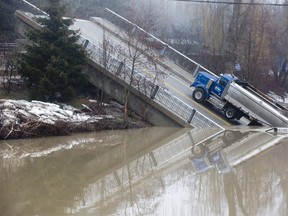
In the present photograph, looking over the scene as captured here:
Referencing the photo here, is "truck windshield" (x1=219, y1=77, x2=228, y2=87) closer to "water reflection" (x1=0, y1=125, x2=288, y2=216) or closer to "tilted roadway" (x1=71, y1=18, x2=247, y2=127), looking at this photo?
"tilted roadway" (x1=71, y1=18, x2=247, y2=127)

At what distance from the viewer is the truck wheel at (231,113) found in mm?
23569

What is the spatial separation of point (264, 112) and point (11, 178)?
49.0 feet

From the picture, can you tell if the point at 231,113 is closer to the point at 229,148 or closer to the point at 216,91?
the point at 216,91

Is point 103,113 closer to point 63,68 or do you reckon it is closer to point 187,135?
point 63,68

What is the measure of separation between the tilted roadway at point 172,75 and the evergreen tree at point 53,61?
322cm

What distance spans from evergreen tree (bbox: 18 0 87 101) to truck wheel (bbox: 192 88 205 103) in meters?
6.25

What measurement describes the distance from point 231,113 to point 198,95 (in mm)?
2059

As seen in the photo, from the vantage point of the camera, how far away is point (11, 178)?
11.5 metres

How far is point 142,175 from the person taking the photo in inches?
483

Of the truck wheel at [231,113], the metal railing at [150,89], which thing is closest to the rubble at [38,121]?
the metal railing at [150,89]

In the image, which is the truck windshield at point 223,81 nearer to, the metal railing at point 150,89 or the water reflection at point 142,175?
the metal railing at point 150,89

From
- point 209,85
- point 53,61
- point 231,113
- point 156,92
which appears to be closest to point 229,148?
point 156,92

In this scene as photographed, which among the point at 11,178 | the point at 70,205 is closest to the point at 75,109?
the point at 11,178

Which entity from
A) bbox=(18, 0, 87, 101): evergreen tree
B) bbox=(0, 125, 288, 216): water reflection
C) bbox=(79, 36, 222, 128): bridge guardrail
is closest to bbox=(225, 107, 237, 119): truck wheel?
bbox=(79, 36, 222, 128): bridge guardrail
